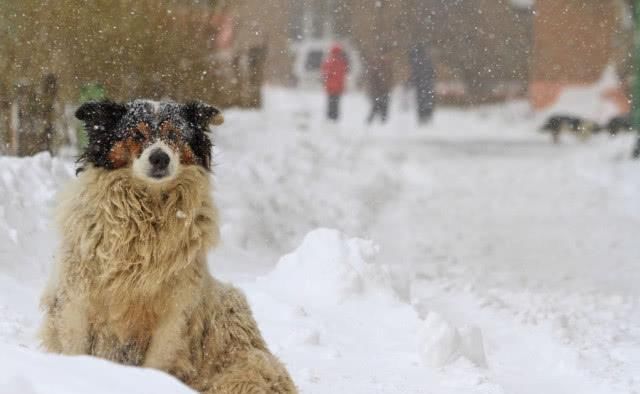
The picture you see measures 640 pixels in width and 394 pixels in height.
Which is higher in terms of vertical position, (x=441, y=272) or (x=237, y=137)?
(x=237, y=137)

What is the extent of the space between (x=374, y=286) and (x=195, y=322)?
3284mm

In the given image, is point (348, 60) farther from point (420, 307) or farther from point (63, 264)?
point (63, 264)

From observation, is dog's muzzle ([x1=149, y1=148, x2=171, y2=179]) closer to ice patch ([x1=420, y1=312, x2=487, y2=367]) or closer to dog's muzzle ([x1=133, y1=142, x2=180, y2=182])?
dog's muzzle ([x1=133, y1=142, x2=180, y2=182])

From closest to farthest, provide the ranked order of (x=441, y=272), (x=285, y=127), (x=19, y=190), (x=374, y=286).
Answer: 1. (x=374, y=286)
2. (x=19, y=190)
3. (x=441, y=272)
4. (x=285, y=127)

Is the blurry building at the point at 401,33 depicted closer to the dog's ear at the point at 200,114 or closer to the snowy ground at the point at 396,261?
the snowy ground at the point at 396,261

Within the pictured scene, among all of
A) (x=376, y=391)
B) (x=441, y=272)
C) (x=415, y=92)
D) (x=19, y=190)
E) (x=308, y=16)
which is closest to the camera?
(x=376, y=391)

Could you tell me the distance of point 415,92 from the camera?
75.3ft

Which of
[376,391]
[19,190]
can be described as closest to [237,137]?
[19,190]

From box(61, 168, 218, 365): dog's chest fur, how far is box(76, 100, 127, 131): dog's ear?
0.77ft

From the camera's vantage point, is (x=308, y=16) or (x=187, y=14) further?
(x=308, y=16)

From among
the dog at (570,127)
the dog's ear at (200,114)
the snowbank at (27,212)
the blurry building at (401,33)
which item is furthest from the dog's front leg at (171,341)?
the dog at (570,127)

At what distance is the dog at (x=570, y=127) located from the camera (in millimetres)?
22650

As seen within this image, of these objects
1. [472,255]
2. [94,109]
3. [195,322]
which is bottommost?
[472,255]

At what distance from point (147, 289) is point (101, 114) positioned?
2.86ft
